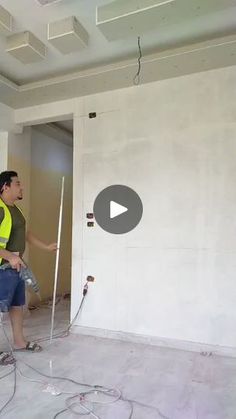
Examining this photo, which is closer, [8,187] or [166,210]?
[8,187]

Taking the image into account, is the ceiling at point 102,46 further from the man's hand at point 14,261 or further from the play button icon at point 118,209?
the man's hand at point 14,261

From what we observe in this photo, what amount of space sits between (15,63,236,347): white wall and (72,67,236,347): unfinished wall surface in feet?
0.03

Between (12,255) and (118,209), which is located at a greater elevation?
(118,209)

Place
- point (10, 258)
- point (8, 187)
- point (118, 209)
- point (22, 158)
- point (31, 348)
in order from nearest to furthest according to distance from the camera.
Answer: point (10, 258) < point (8, 187) < point (31, 348) < point (118, 209) < point (22, 158)

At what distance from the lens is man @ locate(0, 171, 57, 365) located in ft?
8.95

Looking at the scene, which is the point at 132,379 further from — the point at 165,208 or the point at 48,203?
the point at 48,203

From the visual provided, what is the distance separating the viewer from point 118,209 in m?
3.54

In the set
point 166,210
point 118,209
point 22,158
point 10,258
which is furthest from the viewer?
point 22,158

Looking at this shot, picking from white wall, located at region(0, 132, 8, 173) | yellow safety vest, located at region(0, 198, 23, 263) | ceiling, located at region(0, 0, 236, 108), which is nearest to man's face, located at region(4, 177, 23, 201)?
yellow safety vest, located at region(0, 198, 23, 263)

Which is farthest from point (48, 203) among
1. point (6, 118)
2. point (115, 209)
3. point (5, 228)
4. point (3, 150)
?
point (5, 228)

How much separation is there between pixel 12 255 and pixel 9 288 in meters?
0.36

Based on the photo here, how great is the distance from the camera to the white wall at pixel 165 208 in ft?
10.0

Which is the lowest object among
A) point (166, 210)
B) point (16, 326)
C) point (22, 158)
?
point (16, 326)

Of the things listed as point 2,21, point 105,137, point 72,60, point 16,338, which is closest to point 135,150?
point 105,137
